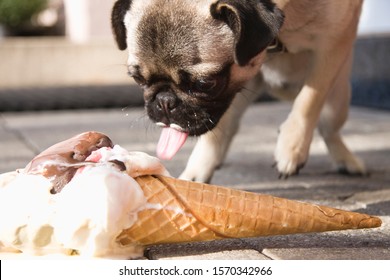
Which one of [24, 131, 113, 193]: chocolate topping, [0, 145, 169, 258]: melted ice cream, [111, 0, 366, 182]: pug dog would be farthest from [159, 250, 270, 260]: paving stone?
[111, 0, 366, 182]: pug dog

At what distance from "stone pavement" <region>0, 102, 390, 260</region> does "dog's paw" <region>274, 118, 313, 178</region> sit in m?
0.08

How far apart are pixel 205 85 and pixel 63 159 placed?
746mm

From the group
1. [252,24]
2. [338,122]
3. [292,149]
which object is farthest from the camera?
[338,122]

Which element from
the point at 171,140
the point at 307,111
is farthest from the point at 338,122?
the point at 171,140

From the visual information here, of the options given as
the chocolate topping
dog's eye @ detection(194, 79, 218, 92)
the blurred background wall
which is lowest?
the blurred background wall

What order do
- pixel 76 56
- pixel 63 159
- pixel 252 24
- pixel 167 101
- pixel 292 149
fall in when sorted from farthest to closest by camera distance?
1. pixel 76 56
2. pixel 292 149
3. pixel 167 101
4. pixel 252 24
5. pixel 63 159

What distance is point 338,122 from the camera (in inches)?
117

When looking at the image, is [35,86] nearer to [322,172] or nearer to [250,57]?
[322,172]

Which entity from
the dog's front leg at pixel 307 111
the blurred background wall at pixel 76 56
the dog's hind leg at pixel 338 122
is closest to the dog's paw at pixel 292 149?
the dog's front leg at pixel 307 111

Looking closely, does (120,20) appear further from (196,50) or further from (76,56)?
(76,56)

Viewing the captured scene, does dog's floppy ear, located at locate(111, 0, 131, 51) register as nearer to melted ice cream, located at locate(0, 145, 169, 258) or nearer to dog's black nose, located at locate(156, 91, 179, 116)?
dog's black nose, located at locate(156, 91, 179, 116)

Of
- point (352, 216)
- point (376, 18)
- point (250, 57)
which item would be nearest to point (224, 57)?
point (250, 57)

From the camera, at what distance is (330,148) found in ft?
9.86

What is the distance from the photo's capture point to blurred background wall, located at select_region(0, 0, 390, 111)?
5.13 metres
